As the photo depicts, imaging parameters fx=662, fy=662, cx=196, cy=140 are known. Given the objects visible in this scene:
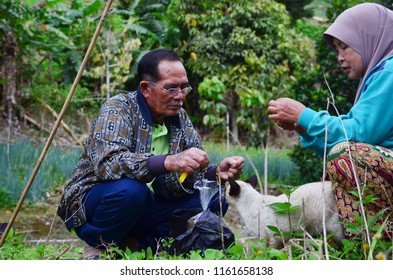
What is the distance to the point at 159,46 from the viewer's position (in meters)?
10.3

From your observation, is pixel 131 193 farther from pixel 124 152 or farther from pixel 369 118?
pixel 369 118

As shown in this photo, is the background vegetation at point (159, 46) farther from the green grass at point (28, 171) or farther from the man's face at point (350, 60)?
the man's face at point (350, 60)

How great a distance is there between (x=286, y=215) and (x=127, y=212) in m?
0.76

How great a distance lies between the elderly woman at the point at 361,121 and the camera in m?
2.81

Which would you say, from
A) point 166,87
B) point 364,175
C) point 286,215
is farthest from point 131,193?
point 364,175

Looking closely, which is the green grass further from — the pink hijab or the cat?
the pink hijab

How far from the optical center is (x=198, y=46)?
10.6m

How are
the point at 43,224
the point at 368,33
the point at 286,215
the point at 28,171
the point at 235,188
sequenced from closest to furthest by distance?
1. the point at 368,33
2. the point at 286,215
3. the point at 235,188
4. the point at 43,224
5. the point at 28,171

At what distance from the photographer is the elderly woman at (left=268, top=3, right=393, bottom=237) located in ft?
9.21

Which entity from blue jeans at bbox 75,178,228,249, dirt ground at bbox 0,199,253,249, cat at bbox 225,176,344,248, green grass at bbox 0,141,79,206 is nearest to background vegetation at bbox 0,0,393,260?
green grass at bbox 0,141,79,206

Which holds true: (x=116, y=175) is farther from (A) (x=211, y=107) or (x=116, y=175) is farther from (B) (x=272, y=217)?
(A) (x=211, y=107)
